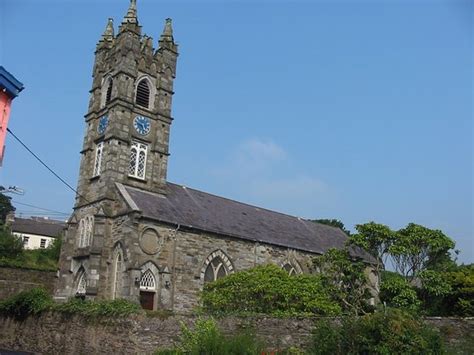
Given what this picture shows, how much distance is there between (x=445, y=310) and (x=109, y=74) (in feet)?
87.2

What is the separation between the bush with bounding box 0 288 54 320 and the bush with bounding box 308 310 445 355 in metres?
14.4

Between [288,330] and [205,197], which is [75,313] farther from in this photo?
[205,197]

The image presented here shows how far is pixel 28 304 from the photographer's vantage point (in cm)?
2444

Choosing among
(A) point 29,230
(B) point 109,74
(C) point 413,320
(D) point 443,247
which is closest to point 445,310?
(D) point 443,247

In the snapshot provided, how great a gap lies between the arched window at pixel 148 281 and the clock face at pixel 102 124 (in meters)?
10.8

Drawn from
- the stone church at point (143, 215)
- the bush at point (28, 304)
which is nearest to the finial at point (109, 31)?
the stone church at point (143, 215)

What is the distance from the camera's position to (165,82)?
121 feet

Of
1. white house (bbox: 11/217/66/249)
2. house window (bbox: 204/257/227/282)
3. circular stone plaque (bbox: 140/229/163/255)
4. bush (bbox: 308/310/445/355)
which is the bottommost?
bush (bbox: 308/310/445/355)

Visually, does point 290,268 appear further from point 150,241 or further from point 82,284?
point 82,284

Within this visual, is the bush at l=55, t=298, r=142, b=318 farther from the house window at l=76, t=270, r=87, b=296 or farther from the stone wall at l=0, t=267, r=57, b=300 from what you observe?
the stone wall at l=0, t=267, r=57, b=300

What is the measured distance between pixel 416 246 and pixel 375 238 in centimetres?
217

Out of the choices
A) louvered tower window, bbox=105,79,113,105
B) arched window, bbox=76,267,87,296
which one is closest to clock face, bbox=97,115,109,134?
louvered tower window, bbox=105,79,113,105

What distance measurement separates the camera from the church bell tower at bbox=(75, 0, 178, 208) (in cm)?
3288

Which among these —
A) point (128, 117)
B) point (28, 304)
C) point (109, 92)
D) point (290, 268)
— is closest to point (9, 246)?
point (109, 92)
